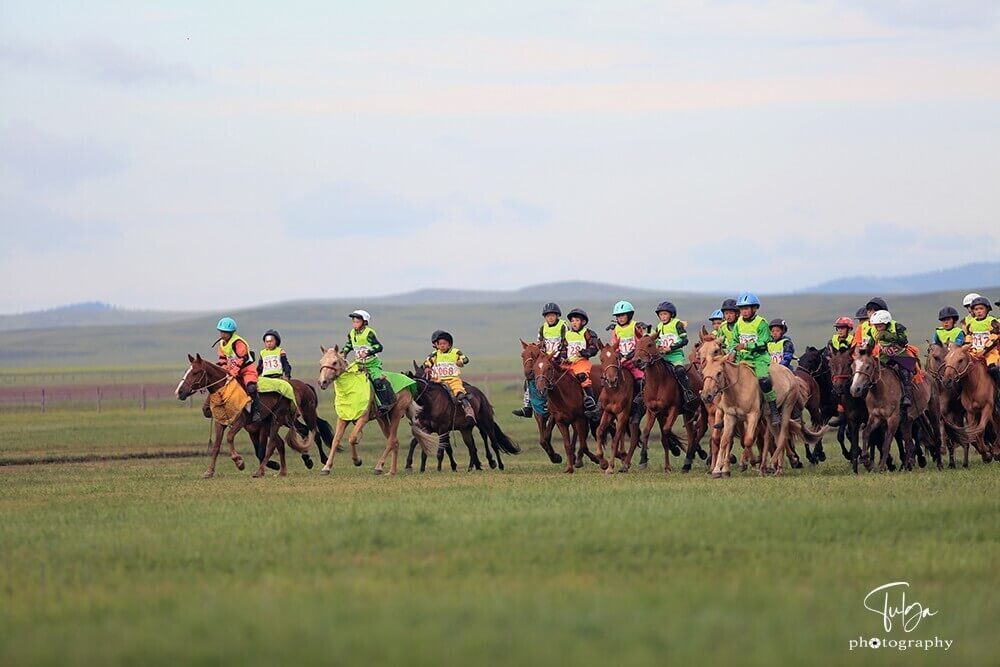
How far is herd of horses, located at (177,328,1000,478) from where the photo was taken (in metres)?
23.4

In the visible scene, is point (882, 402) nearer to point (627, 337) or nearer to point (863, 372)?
point (863, 372)

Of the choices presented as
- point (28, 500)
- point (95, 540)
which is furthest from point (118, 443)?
point (95, 540)

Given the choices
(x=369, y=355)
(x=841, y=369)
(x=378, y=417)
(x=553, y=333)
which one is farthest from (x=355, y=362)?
(x=841, y=369)

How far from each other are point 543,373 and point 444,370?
119 inches

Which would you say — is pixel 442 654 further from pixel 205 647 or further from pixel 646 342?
pixel 646 342

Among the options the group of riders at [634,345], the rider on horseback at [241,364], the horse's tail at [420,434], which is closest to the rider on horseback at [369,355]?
the group of riders at [634,345]

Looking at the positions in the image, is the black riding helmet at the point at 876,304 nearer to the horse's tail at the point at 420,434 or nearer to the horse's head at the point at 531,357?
the horse's head at the point at 531,357

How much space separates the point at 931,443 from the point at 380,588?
Answer: 15.4 meters

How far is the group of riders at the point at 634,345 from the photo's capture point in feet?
79.5

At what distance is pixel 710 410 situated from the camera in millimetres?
24484

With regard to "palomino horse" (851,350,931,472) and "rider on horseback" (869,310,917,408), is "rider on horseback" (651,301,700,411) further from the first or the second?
"rider on horseback" (869,310,917,408)

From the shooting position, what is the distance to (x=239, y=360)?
25422 mm

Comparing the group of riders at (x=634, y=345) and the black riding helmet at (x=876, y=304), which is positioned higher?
the black riding helmet at (x=876, y=304)

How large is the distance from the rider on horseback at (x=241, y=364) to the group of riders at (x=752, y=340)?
15.5 feet
